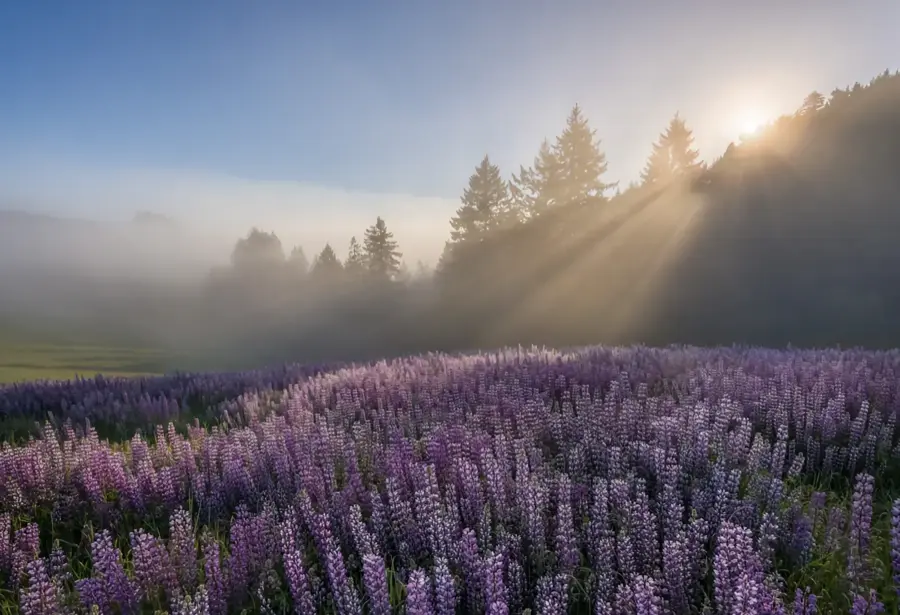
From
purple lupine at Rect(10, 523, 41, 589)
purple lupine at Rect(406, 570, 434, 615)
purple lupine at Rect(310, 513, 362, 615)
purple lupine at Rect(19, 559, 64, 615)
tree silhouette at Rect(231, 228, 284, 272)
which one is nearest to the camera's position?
purple lupine at Rect(406, 570, 434, 615)

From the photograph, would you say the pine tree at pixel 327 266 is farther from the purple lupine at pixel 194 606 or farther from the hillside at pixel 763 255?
the purple lupine at pixel 194 606

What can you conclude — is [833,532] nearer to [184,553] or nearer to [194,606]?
[194,606]

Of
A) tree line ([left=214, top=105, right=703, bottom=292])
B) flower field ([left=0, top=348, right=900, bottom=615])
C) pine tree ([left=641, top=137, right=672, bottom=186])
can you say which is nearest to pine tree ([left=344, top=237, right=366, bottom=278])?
tree line ([left=214, top=105, right=703, bottom=292])

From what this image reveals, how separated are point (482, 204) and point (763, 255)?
114ft

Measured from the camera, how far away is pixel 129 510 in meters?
3.72

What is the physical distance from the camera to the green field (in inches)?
1162

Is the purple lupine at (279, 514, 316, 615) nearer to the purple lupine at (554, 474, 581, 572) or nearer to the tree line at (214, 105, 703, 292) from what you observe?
the purple lupine at (554, 474, 581, 572)

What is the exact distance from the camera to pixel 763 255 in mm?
28156

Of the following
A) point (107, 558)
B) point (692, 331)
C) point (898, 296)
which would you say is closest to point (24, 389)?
point (107, 558)

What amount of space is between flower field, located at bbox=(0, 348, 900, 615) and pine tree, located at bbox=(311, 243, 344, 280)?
213 ft

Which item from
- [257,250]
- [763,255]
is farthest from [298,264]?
[763,255]

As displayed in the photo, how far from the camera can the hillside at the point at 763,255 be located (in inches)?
1009

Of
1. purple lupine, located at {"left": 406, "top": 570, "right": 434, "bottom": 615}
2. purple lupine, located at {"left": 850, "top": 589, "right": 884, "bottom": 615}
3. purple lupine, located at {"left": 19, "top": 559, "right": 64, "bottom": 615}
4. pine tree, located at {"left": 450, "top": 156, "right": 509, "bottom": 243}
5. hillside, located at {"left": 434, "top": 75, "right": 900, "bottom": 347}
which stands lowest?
purple lupine, located at {"left": 850, "top": 589, "right": 884, "bottom": 615}

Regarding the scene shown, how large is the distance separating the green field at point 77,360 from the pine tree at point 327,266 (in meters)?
24.4
